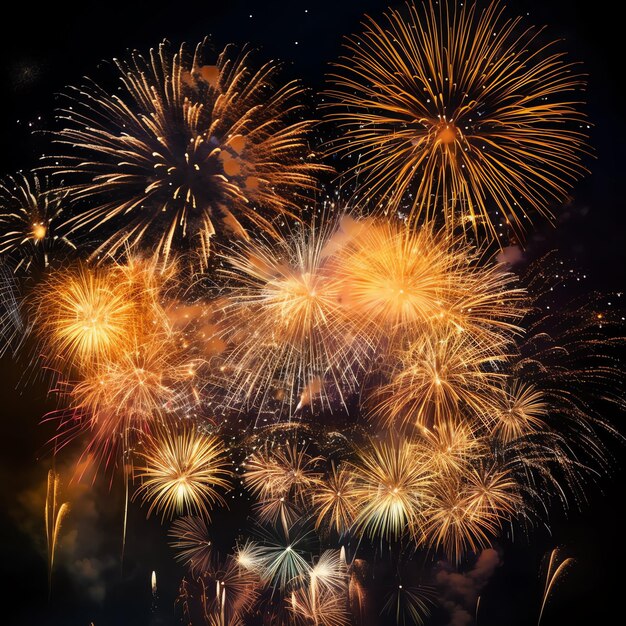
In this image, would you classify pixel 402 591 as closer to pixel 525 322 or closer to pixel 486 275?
pixel 525 322

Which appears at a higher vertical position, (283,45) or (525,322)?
(283,45)

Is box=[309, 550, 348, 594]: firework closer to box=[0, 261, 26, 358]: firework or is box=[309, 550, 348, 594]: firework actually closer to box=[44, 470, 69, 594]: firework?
box=[44, 470, 69, 594]: firework

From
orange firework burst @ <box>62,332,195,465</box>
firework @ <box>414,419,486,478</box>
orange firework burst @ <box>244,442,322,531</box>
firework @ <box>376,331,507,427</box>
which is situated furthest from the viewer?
orange firework burst @ <box>244,442,322,531</box>

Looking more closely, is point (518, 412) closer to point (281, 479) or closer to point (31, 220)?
point (281, 479)

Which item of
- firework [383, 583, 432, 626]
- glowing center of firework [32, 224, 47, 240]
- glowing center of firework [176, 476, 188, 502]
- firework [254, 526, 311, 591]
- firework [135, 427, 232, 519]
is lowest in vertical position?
firework [383, 583, 432, 626]

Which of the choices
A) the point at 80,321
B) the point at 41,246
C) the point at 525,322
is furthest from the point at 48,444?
the point at 525,322

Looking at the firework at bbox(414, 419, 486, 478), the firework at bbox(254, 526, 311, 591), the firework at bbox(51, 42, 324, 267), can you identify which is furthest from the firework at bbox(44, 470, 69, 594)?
the firework at bbox(414, 419, 486, 478)

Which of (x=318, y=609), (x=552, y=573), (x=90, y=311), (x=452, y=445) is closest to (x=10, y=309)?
(x=90, y=311)
